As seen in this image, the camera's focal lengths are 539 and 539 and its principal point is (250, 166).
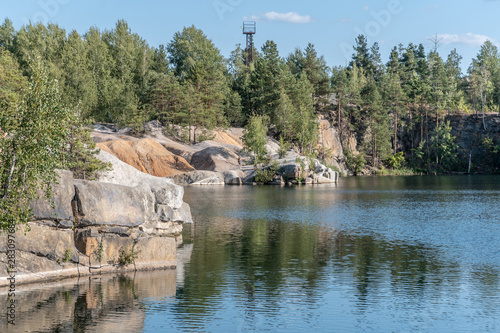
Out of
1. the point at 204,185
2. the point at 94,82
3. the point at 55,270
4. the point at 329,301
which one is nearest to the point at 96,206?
the point at 55,270

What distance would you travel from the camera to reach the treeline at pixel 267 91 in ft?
327

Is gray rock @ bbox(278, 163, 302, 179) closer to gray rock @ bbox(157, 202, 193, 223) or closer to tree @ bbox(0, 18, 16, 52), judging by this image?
gray rock @ bbox(157, 202, 193, 223)

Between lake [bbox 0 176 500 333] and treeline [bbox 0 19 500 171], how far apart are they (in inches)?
2119

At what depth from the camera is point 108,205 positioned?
83.5 ft

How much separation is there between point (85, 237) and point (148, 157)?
194ft

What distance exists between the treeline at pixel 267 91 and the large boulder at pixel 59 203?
64.3m

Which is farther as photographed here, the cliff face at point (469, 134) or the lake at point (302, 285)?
the cliff face at point (469, 134)

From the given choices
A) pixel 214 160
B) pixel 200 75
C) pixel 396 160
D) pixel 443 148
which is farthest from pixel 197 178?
pixel 443 148

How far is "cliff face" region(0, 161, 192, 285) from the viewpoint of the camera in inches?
889

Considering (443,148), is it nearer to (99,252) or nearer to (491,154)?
(491,154)

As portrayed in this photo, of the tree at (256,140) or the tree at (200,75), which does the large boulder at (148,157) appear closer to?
the tree at (256,140)

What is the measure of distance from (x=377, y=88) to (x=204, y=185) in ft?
207

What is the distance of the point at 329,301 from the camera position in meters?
20.5

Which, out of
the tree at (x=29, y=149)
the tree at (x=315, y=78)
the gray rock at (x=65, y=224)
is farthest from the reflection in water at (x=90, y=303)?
the tree at (x=315, y=78)
